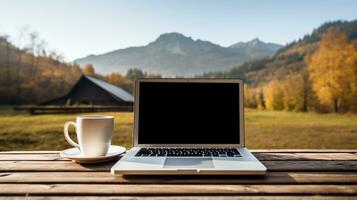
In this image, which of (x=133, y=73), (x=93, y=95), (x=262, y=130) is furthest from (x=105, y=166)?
(x=262, y=130)

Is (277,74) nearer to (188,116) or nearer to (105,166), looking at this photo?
(188,116)

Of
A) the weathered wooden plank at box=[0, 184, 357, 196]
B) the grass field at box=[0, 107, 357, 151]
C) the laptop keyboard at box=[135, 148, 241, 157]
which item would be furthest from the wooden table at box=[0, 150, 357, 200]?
the grass field at box=[0, 107, 357, 151]

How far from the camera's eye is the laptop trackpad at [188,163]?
0.60 m

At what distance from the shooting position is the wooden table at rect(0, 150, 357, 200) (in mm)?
478

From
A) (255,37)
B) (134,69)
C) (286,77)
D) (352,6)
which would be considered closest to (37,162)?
(134,69)

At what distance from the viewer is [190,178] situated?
1.84 feet

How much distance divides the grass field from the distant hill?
1.36ft

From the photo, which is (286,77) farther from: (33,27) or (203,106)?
(33,27)

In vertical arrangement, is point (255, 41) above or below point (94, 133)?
above

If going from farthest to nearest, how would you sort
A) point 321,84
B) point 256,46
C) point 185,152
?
point 321,84
point 256,46
point 185,152

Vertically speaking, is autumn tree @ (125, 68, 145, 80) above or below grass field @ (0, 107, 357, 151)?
above

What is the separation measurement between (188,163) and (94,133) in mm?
284

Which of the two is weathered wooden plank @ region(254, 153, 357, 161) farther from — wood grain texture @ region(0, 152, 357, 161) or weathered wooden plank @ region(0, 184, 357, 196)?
weathered wooden plank @ region(0, 184, 357, 196)

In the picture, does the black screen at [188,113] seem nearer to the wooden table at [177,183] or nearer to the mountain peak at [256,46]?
the wooden table at [177,183]
